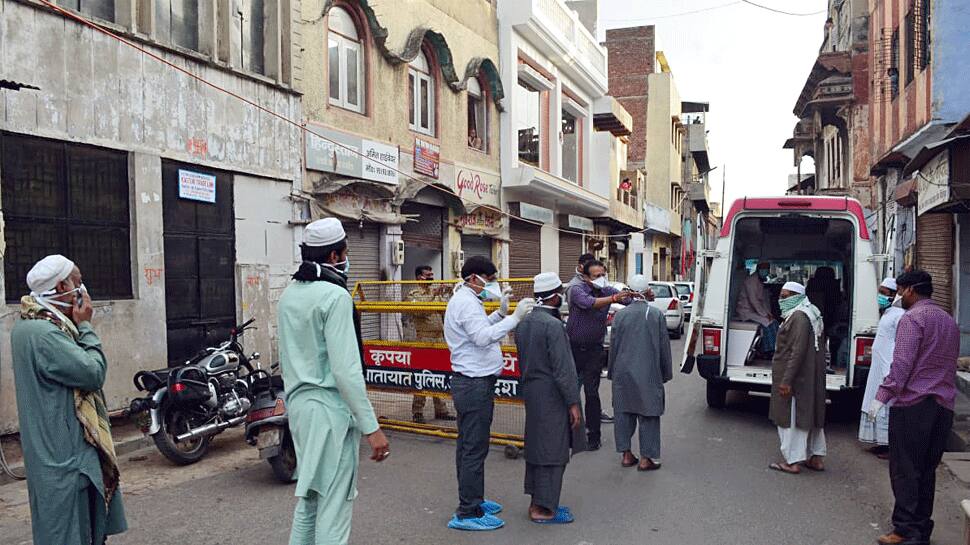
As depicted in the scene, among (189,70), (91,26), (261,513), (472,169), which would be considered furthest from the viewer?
(472,169)

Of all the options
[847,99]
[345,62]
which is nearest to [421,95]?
[345,62]

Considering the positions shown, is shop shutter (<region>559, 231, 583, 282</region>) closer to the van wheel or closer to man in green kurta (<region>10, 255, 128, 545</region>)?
the van wheel

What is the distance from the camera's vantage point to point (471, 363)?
5.20 m

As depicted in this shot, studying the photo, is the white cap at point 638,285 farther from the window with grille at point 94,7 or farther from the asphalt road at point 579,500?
the window with grille at point 94,7

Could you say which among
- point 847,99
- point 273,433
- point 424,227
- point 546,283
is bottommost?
point 273,433

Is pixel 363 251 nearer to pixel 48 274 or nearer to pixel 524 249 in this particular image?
pixel 524 249

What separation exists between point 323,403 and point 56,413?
1248 millimetres

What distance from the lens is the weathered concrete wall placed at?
12.0 meters

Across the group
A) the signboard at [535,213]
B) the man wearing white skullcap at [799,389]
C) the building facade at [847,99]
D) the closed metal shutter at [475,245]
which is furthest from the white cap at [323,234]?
the building facade at [847,99]

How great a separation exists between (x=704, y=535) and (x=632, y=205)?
96.9 feet

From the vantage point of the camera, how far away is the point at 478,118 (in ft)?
58.5

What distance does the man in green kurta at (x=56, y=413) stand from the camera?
3457mm

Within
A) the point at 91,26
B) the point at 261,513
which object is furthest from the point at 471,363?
the point at 91,26

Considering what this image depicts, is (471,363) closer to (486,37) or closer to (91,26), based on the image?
(91,26)
